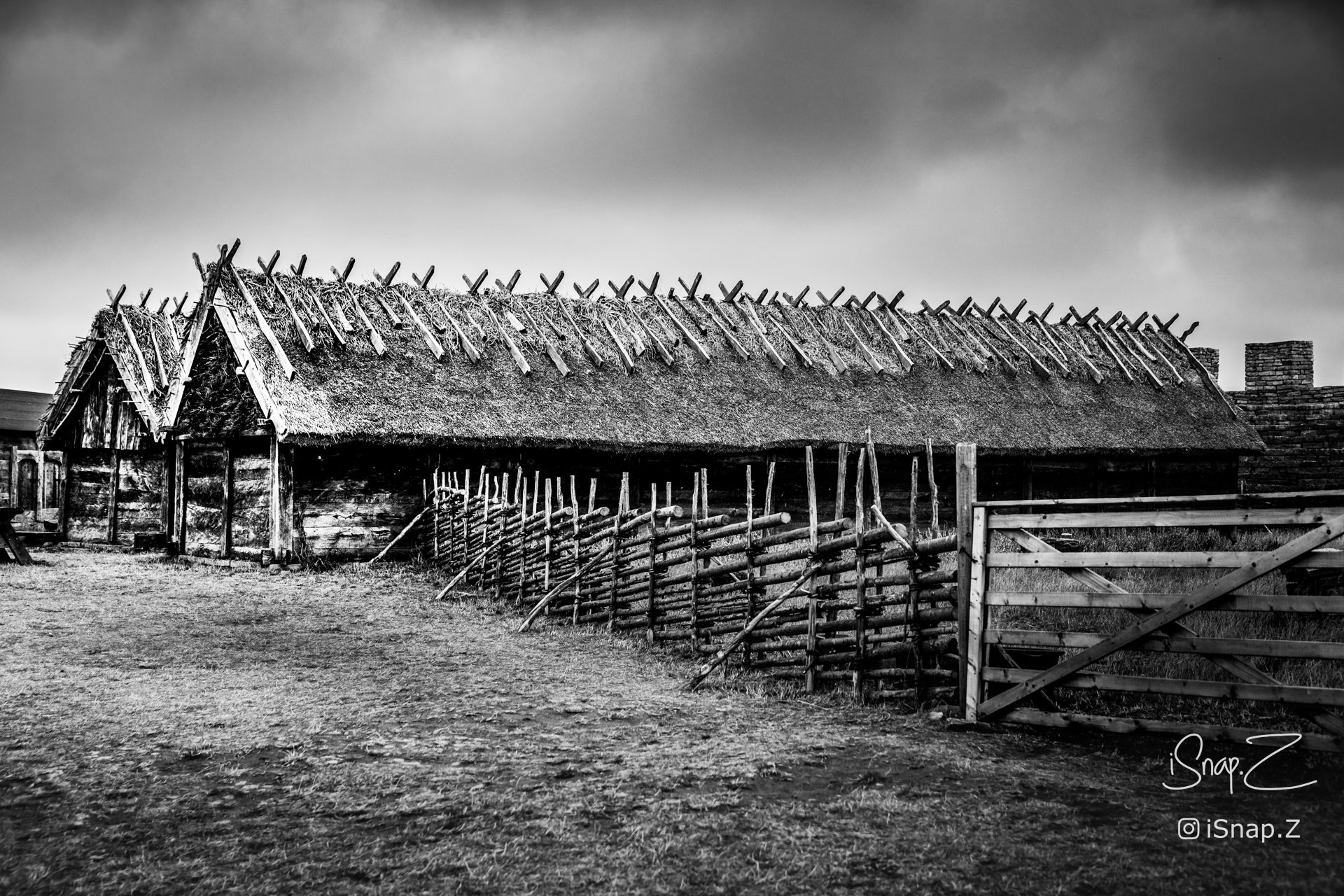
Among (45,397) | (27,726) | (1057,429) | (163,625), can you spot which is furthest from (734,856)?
(45,397)

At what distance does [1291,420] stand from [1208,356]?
377cm

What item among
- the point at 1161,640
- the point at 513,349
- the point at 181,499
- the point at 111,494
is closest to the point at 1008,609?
the point at 1161,640

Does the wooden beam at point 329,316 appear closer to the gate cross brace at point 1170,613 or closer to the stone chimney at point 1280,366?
the gate cross brace at point 1170,613

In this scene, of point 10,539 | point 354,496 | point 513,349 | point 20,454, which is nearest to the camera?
point 10,539

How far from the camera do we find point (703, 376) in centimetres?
2011

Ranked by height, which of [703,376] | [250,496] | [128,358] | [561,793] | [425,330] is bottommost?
[561,793]

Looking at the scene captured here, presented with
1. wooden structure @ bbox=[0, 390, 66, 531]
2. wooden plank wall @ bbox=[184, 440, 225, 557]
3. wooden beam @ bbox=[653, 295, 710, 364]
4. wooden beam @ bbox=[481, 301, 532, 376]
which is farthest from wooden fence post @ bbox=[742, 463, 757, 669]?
wooden structure @ bbox=[0, 390, 66, 531]

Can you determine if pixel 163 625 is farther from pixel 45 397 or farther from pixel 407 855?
pixel 45 397

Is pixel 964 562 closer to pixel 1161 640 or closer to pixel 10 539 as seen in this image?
pixel 1161 640

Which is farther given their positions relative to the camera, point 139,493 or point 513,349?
point 139,493

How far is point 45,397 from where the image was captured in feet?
109

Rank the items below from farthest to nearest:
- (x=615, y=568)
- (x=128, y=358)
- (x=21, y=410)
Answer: (x=21, y=410), (x=128, y=358), (x=615, y=568)

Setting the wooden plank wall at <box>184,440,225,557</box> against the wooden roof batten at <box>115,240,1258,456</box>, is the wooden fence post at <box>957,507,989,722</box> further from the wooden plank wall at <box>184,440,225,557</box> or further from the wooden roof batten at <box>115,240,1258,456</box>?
the wooden plank wall at <box>184,440,225,557</box>

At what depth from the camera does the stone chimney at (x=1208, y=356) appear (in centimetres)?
2616
